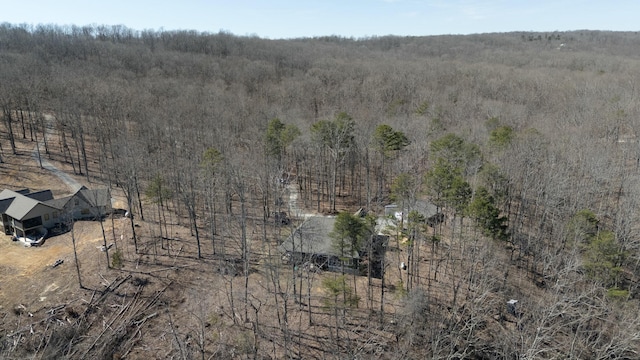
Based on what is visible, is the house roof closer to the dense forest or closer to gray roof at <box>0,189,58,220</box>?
the dense forest

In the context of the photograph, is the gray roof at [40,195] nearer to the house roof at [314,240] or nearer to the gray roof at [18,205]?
the gray roof at [18,205]

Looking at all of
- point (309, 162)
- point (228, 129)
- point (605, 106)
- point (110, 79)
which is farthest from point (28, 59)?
point (605, 106)

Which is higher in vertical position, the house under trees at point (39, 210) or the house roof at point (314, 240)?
the house under trees at point (39, 210)

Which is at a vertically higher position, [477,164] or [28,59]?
[28,59]

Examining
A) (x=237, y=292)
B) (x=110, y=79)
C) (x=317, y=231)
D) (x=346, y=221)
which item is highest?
(x=110, y=79)

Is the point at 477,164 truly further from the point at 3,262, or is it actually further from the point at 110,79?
the point at 110,79

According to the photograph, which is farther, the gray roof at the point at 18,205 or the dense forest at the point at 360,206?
the gray roof at the point at 18,205

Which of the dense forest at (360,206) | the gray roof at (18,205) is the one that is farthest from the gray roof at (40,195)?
the dense forest at (360,206)
